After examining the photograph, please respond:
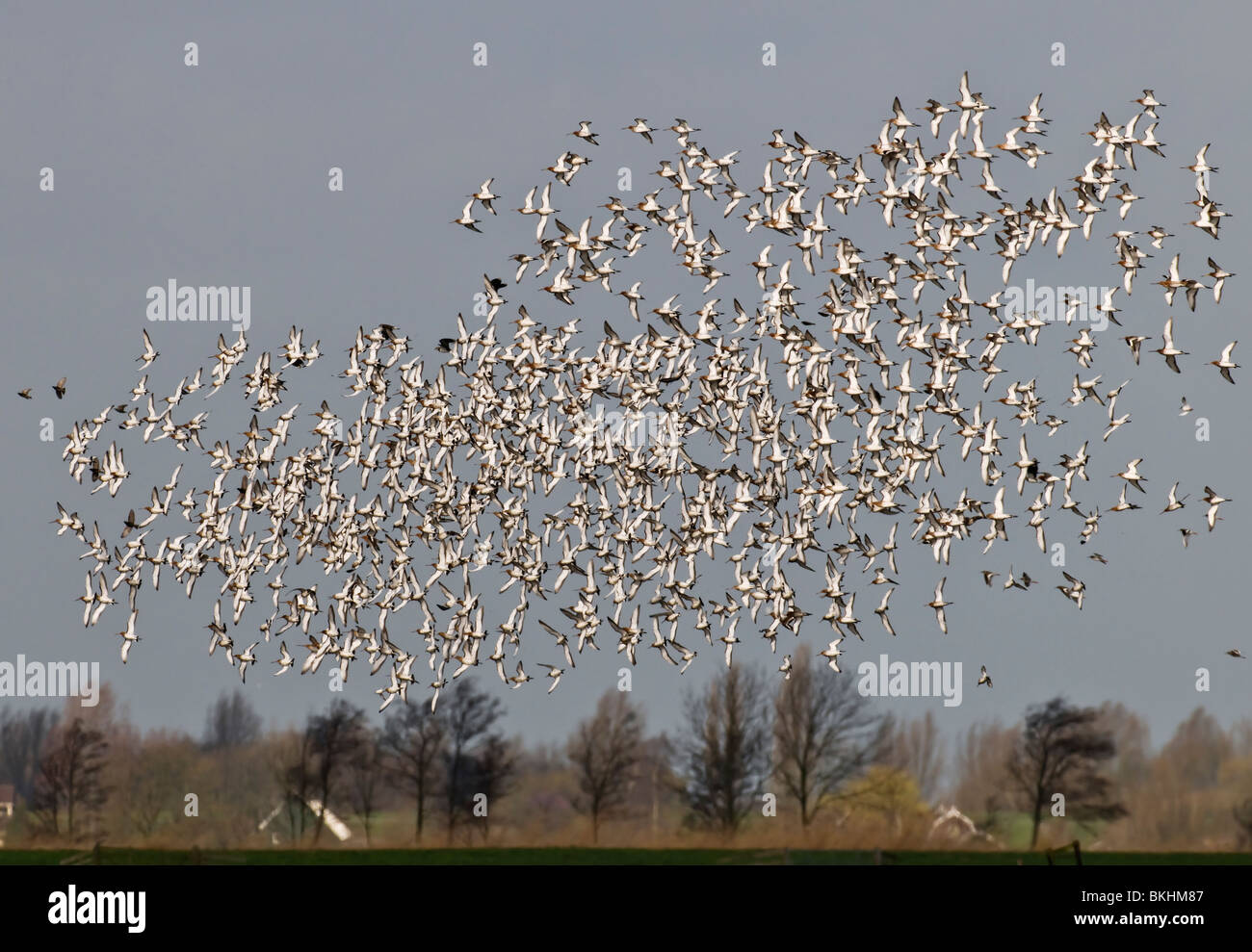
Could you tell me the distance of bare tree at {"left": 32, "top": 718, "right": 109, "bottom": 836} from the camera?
269 ft

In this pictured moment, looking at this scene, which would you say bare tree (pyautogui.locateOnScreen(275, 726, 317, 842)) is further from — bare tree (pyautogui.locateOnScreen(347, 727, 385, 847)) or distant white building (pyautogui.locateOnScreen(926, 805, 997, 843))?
distant white building (pyautogui.locateOnScreen(926, 805, 997, 843))

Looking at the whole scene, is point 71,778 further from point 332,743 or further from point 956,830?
point 956,830

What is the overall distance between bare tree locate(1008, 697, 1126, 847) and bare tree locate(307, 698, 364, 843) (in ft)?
93.0

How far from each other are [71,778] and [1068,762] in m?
42.8

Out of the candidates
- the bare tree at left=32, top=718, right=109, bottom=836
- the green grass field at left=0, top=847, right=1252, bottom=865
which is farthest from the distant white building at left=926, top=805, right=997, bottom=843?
the bare tree at left=32, top=718, right=109, bottom=836

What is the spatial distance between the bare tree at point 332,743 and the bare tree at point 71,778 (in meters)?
8.91

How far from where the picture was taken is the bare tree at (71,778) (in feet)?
269

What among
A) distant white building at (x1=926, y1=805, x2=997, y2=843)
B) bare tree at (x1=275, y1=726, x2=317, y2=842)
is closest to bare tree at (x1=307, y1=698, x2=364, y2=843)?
bare tree at (x1=275, y1=726, x2=317, y2=842)

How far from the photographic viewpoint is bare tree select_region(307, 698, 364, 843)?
271 feet

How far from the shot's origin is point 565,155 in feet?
179

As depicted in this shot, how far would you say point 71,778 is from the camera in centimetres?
8300

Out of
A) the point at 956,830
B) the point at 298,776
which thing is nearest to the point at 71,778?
the point at 298,776
